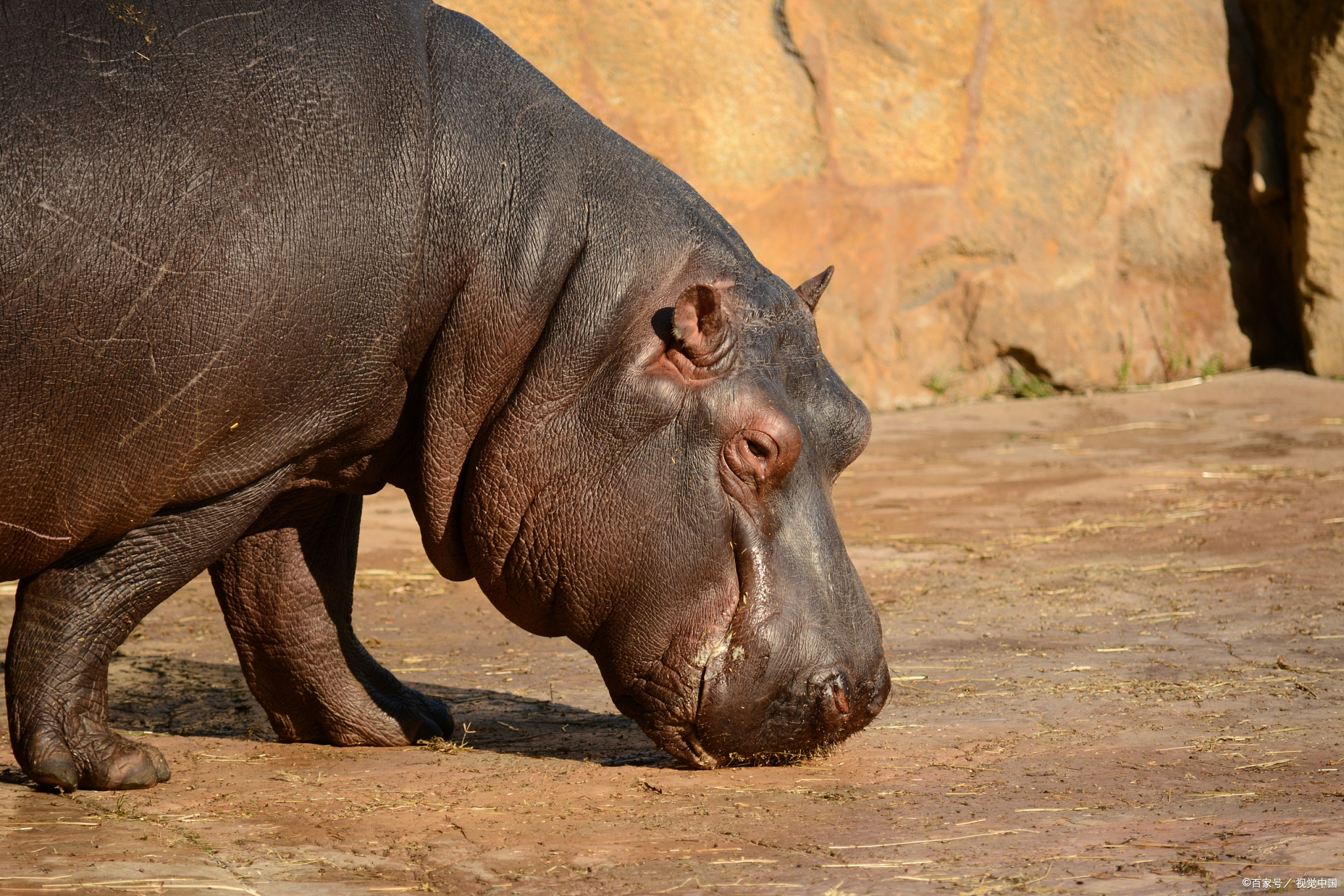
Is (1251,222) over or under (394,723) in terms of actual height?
over

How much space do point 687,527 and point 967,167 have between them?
717 centimetres

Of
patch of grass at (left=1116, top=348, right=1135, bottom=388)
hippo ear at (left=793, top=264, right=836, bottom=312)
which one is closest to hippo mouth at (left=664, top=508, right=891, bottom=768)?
hippo ear at (left=793, top=264, right=836, bottom=312)

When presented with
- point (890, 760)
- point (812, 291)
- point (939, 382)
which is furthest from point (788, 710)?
point (939, 382)

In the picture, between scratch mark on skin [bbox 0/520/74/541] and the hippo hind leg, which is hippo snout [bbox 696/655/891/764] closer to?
the hippo hind leg

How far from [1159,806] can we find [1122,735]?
583 mm

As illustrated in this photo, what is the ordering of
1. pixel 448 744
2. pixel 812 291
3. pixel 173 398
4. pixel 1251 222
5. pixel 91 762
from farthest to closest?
pixel 1251 222 < pixel 448 744 < pixel 812 291 < pixel 91 762 < pixel 173 398

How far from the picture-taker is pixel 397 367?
3102mm

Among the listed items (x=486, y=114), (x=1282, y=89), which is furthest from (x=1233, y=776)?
(x=1282, y=89)

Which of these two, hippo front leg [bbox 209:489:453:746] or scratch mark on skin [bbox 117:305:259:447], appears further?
hippo front leg [bbox 209:489:453:746]

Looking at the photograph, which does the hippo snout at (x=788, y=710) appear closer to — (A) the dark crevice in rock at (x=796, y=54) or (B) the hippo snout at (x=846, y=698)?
(B) the hippo snout at (x=846, y=698)

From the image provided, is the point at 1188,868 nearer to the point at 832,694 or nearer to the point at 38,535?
the point at 832,694

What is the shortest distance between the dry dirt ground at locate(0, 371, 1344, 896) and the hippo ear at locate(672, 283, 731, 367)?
898mm

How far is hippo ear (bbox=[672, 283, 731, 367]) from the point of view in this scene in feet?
10.4

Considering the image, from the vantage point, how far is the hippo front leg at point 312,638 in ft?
11.8
